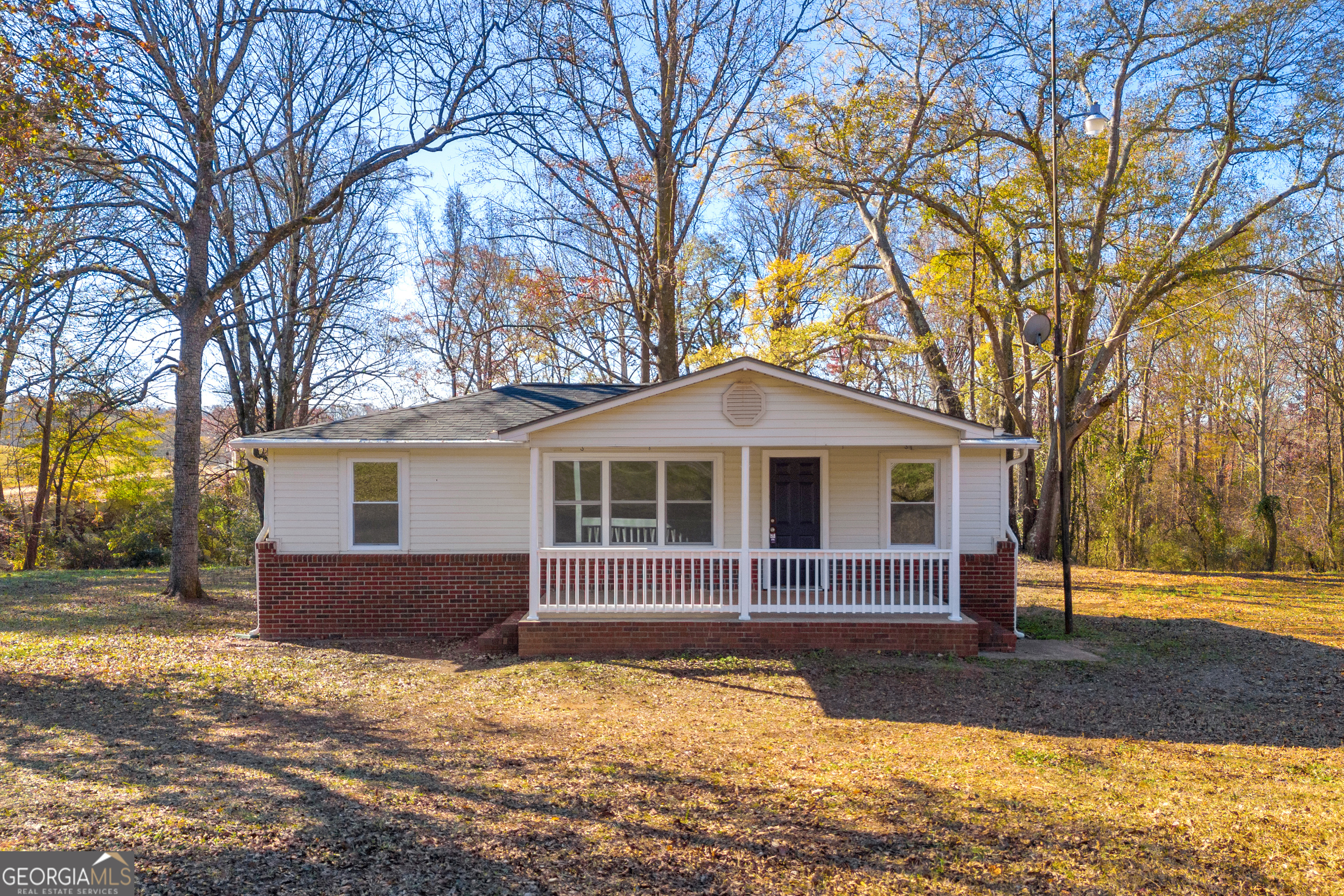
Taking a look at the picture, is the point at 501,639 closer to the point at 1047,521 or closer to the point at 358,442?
the point at 358,442

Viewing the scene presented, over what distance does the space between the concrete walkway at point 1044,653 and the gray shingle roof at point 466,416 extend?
240 inches

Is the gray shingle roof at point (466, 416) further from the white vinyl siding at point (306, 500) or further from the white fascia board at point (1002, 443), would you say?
the white fascia board at point (1002, 443)

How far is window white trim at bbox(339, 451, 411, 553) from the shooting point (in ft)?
36.2

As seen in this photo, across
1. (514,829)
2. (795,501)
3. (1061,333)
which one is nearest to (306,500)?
(795,501)

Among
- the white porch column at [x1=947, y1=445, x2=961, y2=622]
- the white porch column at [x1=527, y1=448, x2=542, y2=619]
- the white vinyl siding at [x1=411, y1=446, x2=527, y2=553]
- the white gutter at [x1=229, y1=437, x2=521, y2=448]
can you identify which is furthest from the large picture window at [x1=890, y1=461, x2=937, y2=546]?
the white gutter at [x1=229, y1=437, x2=521, y2=448]

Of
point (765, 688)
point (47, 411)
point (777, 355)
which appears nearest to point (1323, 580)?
point (777, 355)

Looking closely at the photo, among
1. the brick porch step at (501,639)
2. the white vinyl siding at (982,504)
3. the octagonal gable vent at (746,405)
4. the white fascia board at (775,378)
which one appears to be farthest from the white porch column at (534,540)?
the white vinyl siding at (982,504)

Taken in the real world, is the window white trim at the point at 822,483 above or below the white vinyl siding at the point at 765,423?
below

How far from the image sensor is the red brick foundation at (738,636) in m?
9.77

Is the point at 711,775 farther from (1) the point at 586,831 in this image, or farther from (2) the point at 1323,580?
(2) the point at 1323,580

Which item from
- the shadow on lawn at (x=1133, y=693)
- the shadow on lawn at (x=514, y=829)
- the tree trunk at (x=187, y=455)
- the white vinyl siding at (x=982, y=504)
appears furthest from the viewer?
the tree trunk at (x=187, y=455)

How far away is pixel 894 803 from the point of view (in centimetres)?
518

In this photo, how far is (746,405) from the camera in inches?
384

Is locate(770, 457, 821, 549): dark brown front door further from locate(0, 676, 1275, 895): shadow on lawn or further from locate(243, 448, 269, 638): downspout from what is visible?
locate(0, 676, 1275, 895): shadow on lawn
